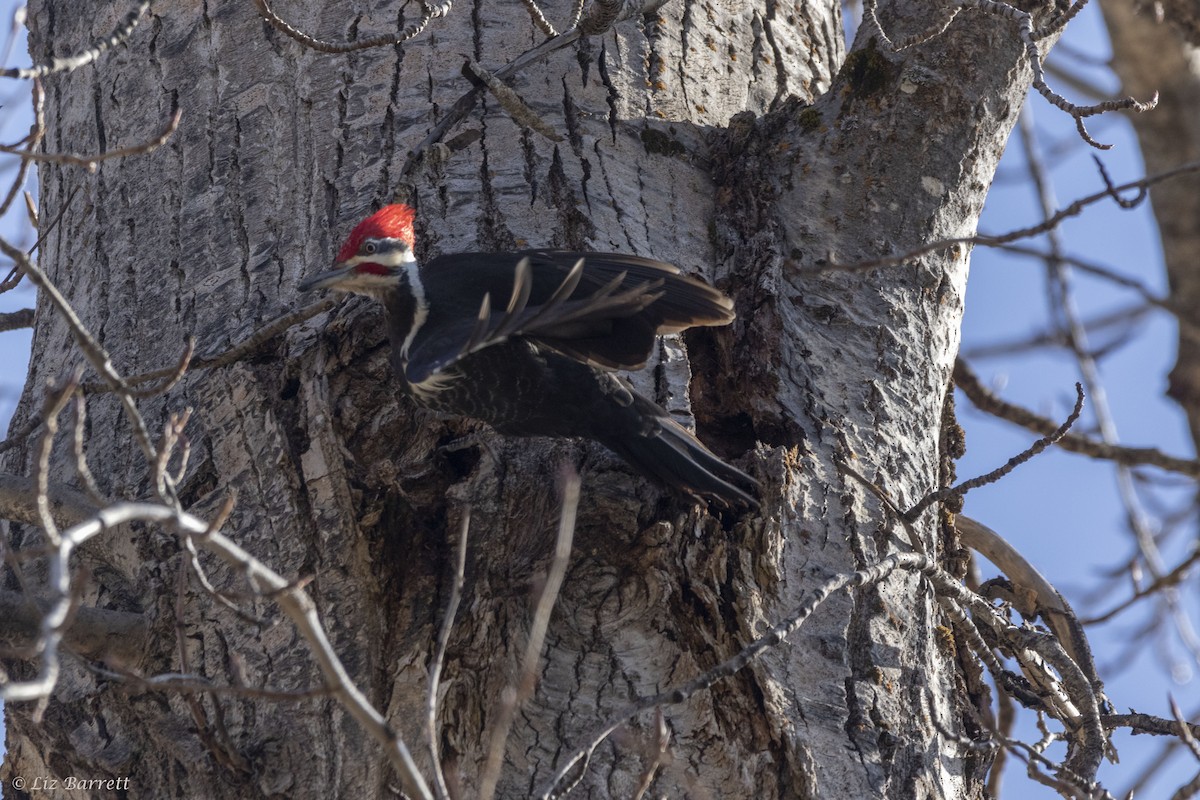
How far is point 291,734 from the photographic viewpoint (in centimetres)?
246

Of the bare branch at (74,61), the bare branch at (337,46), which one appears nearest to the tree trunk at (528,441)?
the bare branch at (337,46)

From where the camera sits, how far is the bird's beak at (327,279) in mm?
2858

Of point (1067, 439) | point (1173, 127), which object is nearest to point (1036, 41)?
point (1067, 439)

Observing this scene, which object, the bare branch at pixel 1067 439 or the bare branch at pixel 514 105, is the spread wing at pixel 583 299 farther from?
the bare branch at pixel 1067 439

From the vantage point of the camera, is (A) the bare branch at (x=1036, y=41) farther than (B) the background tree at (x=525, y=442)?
Yes

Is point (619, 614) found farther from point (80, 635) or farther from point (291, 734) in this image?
point (80, 635)

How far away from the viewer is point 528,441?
2883 millimetres

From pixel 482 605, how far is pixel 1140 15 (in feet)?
13.0

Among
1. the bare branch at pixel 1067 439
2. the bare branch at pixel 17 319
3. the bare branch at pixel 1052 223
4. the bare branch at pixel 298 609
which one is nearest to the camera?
the bare branch at pixel 298 609

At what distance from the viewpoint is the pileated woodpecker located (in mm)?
2674

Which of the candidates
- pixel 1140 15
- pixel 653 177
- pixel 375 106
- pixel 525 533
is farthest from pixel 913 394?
pixel 1140 15

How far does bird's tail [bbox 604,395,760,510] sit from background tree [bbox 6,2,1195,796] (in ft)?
0.19

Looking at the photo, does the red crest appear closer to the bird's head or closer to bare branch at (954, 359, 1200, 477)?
the bird's head

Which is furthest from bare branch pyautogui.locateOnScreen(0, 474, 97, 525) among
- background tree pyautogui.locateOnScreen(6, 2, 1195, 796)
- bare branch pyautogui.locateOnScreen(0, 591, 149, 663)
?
bare branch pyautogui.locateOnScreen(0, 591, 149, 663)
